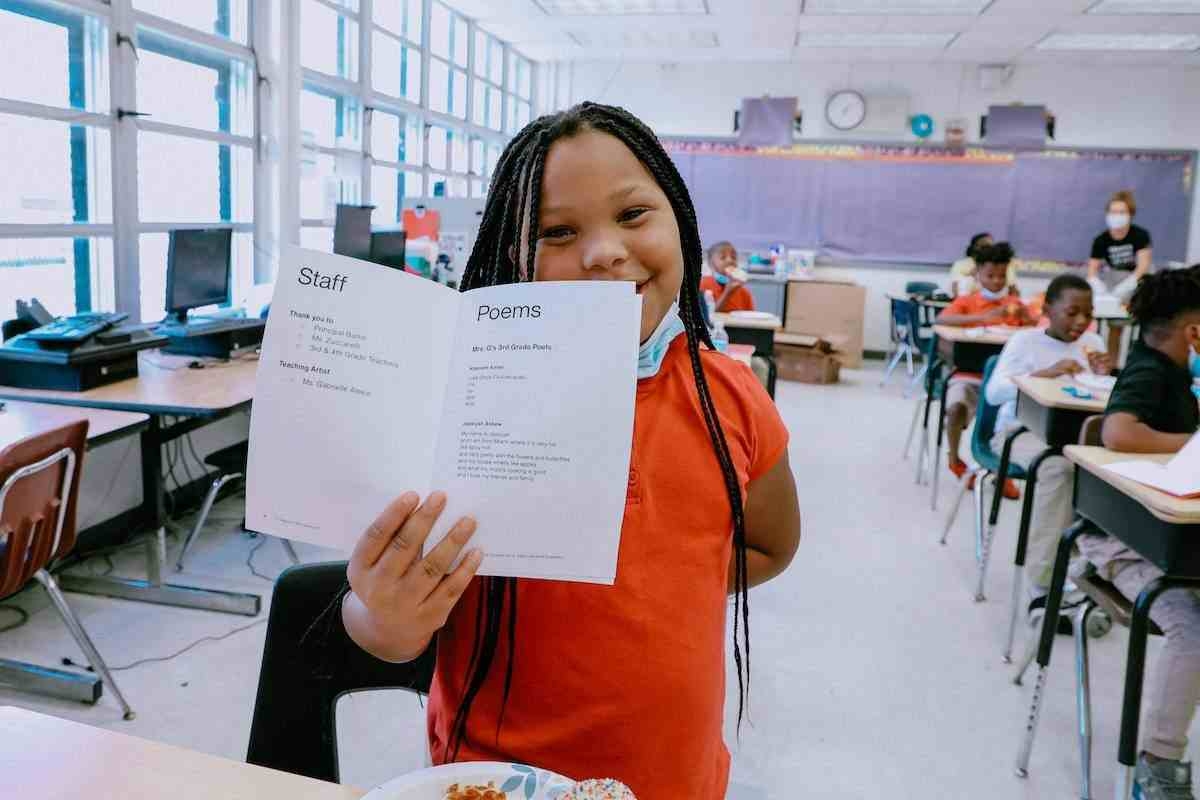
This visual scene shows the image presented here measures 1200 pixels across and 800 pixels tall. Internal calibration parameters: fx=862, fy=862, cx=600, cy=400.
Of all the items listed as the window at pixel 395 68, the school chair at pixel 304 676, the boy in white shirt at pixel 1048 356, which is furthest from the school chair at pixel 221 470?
the window at pixel 395 68

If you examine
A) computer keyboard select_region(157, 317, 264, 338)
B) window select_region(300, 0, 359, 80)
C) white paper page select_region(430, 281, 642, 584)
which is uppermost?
window select_region(300, 0, 359, 80)

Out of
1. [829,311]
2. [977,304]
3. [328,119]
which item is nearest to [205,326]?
[328,119]

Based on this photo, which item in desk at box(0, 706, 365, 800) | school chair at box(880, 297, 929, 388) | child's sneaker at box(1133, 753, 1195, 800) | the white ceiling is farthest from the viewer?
school chair at box(880, 297, 929, 388)

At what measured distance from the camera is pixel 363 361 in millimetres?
596

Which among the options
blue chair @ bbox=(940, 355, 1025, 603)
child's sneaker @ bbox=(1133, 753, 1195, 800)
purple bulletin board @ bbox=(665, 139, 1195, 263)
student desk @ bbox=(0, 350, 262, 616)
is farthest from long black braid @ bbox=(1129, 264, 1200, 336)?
purple bulletin board @ bbox=(665, 139, 1195, 263)

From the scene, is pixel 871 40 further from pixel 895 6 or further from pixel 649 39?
pixel 649 39

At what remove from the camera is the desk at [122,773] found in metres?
0.74

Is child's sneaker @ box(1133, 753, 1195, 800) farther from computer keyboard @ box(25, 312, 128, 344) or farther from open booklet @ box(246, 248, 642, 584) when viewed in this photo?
computer keyboard @ box(25, 312, 128, 344)

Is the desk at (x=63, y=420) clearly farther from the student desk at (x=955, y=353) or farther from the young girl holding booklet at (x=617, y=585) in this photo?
the student desk at (x=955, y=353)

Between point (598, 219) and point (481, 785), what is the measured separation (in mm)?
484

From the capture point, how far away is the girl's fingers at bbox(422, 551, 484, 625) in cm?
63

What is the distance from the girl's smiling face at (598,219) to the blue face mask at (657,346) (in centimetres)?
5

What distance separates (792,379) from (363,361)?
7.24 meters

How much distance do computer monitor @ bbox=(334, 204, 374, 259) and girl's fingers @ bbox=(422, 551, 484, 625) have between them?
344 centimetres
